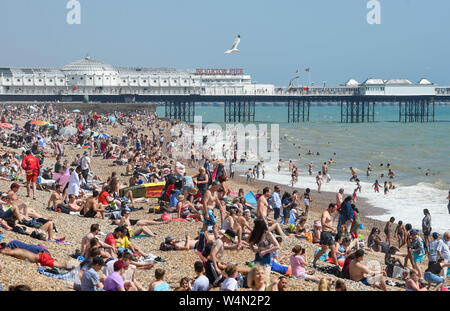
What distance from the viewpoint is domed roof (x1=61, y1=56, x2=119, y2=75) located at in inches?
3196

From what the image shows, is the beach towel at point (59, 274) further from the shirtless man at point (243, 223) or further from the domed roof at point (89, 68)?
the domed roof at point (89, 68)

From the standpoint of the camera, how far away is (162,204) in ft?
42.1

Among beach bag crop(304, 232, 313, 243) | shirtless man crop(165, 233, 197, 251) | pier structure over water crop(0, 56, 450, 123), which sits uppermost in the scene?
pier structure over water crop(0, 56, 450, 123)

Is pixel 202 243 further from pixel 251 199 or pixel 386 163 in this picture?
pixel 386 163

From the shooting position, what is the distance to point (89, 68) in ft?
271

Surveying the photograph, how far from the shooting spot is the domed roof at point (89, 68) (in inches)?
3196

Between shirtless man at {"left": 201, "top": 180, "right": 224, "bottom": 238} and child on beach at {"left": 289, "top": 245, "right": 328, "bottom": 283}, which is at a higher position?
shirtless man at {"left": 201, "top": 180, "right": 224, "bottom": 238}

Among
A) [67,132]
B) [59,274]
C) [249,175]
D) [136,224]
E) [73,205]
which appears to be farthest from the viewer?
[67,132]

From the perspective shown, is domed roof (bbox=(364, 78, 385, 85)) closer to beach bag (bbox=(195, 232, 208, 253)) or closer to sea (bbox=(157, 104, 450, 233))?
sea (bbox=(157, 104, 450, 233))

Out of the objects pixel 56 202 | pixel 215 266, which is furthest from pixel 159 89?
pixel 215 266

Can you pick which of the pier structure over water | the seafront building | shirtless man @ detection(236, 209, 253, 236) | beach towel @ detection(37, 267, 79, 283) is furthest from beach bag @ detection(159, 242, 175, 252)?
the seafront building
